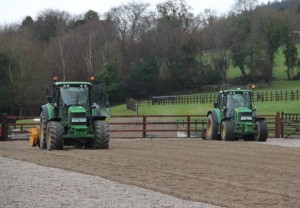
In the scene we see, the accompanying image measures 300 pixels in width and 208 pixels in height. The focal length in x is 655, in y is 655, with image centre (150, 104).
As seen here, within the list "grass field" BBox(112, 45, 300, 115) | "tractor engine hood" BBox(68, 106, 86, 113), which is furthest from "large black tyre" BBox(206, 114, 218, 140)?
"grass field" BBox(112, 45, 300, 115)

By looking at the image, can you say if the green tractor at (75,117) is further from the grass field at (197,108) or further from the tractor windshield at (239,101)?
the grass field at (197,108)

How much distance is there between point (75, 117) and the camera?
874 inches

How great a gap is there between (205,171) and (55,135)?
330 inches

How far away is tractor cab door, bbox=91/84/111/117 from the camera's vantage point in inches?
926

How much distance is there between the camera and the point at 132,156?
19172mm

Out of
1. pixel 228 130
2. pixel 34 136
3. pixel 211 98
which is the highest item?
pixel 211 98

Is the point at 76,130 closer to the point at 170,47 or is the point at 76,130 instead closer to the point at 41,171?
the point at 41,171

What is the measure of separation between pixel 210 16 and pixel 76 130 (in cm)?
9026

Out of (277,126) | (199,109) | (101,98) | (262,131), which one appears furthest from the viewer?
(199,109)

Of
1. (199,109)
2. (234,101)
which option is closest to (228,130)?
(234,101)

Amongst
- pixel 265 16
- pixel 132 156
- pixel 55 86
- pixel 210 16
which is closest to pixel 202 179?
pixel 132 156

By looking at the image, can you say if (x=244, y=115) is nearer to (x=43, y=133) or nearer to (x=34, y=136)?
(x=34, y=136)

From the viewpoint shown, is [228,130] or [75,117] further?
[228,130]

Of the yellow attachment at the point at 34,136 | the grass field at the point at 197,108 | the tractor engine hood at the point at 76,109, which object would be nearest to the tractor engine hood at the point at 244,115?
the tractor engine hood at the point at 76,109
